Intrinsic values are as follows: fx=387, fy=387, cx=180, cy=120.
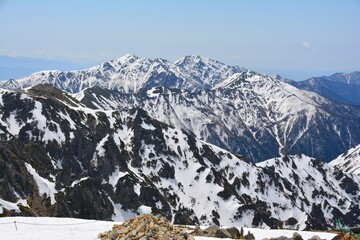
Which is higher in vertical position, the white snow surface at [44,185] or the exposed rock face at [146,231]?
the exposed rock face at [146,231]

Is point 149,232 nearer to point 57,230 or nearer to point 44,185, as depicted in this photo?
point 57,230

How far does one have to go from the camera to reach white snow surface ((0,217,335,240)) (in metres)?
33.6

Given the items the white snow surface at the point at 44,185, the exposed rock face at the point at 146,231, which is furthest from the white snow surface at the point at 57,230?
the white snow surface at the point at 44,185

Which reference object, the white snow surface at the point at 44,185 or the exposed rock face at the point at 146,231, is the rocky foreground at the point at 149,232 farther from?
the white snow surface at the point at 44,185

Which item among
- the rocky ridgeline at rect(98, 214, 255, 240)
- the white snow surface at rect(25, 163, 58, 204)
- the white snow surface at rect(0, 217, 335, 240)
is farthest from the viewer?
the white snow surface at rect(25, 163, 58, 204)

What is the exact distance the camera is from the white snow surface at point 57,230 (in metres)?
33.6

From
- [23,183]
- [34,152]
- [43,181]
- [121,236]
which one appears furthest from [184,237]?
[34,152]

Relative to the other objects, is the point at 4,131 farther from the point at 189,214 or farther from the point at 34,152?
the point at 189,214

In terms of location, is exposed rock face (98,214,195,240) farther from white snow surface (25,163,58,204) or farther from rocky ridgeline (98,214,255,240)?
white snow surface (25,163,58,204)

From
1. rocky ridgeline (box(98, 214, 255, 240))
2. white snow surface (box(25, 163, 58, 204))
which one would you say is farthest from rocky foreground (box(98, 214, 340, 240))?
white snow surface (box(25, 163, 58, 204))

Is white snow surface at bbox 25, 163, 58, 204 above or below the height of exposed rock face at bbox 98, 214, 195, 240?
below

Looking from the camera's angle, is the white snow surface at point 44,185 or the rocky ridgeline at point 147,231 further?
the white snow surface at point 44,185

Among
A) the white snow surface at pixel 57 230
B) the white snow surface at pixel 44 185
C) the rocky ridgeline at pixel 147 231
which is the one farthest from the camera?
the white snow surface at pixel 44 185

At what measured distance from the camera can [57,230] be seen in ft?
119
